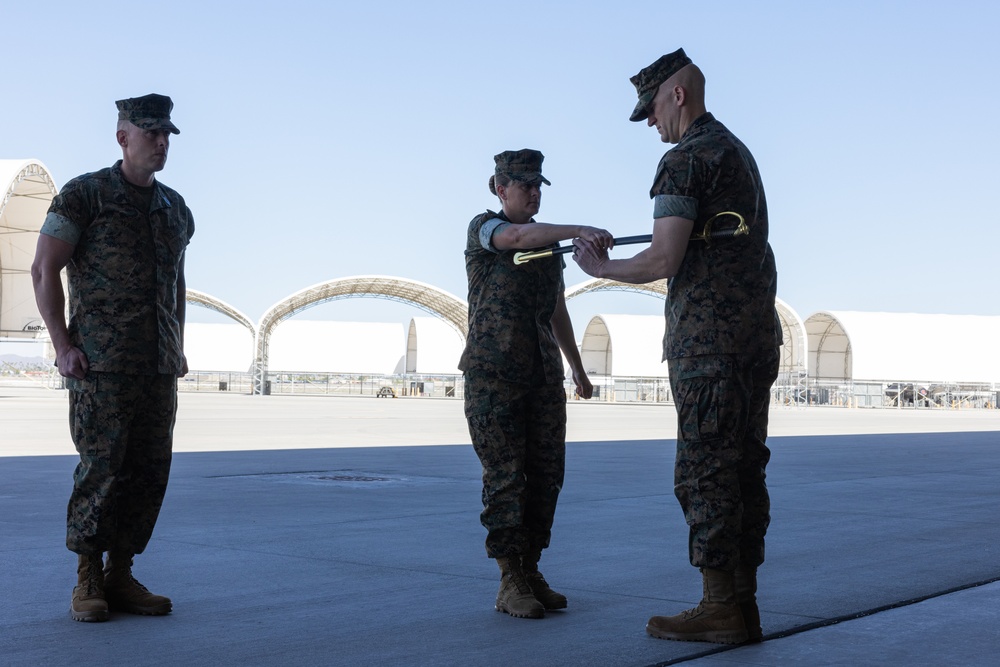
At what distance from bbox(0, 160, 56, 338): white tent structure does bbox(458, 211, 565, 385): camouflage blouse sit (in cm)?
3509

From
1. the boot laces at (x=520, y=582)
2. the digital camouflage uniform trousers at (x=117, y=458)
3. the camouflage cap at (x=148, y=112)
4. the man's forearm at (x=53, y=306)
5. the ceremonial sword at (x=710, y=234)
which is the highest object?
the camouflage cap at (x=148, y=112)

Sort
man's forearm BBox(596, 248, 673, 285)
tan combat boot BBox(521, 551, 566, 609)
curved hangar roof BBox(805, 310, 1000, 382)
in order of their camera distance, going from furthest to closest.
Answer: curved hangar roof BBox(805, 310, 1000, 382) < tan combat boot BBox(521, 551, 566, 609) < man's forearm BBox(596, 248, 673, 285)

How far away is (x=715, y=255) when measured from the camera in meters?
4.08

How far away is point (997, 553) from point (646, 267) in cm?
351

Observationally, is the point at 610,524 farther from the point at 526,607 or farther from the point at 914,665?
the point at 914,665

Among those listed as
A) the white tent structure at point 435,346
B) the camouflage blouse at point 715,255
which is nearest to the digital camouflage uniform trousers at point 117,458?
the camouflage blouse at point 715,255

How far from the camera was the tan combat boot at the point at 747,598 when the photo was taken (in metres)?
4.11

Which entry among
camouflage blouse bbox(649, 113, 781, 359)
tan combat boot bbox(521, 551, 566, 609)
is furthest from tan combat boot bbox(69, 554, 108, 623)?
camouflage blouse bbox(649, 113, 781, 359)

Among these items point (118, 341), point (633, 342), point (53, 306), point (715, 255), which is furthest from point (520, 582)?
point (633, 342)

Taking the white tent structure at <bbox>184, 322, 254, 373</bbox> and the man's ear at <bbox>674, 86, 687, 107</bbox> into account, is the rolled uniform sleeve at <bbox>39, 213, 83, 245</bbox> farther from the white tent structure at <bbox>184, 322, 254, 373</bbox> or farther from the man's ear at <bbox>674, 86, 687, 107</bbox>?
the white tent structure at <bbox>184, 322, 254, 373</bbox>

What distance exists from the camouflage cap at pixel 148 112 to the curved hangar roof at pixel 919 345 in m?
59.3

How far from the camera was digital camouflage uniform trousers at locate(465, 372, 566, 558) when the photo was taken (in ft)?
14.9

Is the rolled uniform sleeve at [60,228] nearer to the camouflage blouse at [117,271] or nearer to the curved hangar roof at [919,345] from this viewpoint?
the camouflage blouse at [117,271]

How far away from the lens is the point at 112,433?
4359 millimetres
